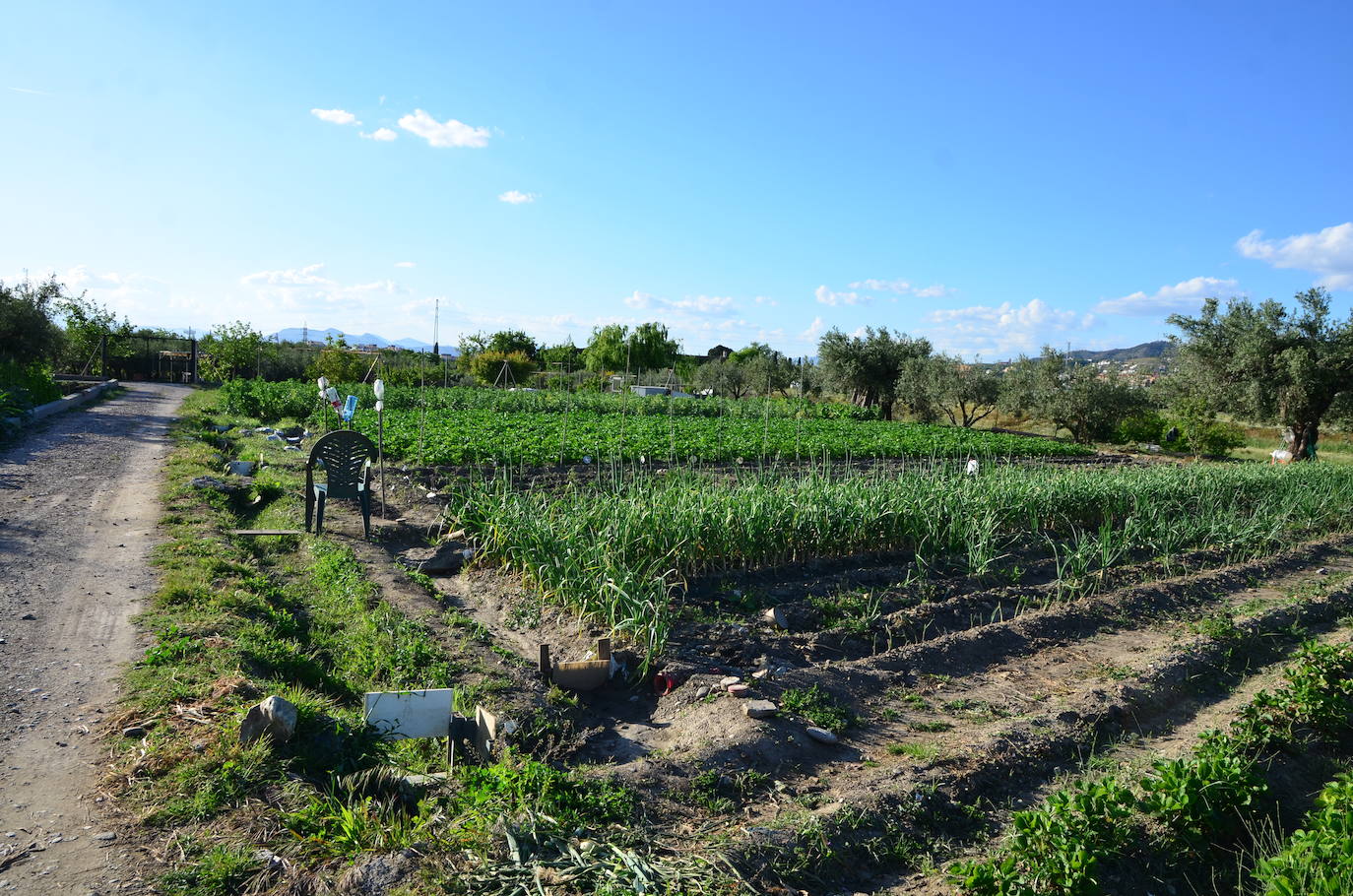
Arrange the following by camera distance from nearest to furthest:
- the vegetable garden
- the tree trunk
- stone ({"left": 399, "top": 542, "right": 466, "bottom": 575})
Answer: the vegetable garden, stone ({"left": 399, "top": 542, "right": 466, "bottom": 575}), the tree trunk

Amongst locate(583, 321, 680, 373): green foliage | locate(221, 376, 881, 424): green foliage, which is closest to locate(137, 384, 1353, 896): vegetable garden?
locate(221, 376, 881, 424): green foliage

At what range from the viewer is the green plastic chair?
7.51 m

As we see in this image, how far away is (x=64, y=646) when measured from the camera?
4410mm

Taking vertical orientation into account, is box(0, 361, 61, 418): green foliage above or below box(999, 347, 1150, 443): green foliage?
below

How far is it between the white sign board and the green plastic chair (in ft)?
13.9

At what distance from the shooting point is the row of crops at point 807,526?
18.4 feet

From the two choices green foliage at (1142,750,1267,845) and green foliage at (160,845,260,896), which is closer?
green foliage at (160,845,260,896)

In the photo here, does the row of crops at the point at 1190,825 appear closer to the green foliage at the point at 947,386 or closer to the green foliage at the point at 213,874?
the green foliage at the point at 213,874

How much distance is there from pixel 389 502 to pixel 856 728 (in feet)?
Result: 22.6

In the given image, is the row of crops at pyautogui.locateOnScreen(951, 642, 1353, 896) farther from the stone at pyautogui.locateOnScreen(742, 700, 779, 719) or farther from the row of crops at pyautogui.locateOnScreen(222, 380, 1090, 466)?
the row of crops at pyautogui.locateOnScreen(222, 380, 1090, 466)

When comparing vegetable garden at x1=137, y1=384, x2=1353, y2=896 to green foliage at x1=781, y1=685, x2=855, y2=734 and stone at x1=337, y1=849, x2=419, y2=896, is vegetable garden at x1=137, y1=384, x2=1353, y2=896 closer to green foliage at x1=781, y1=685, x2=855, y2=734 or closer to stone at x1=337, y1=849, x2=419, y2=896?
green foliage at x1=781, y1=685, x2=855, y2=734

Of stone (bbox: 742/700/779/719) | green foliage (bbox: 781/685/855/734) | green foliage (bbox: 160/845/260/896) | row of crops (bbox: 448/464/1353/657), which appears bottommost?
green foliage (bbox: 160/845/260/896)

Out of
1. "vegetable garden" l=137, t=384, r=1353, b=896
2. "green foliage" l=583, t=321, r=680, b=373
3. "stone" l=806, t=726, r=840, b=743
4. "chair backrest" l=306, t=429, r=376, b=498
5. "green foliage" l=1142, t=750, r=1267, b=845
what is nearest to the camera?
"vegetable garden" l=137, t=384, r=1353, b=896

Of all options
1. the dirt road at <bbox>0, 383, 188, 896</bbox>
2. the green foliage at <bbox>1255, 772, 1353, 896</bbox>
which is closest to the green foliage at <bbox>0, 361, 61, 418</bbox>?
the dirt road at <bbox>0, 383, 188, 896</bbox>
